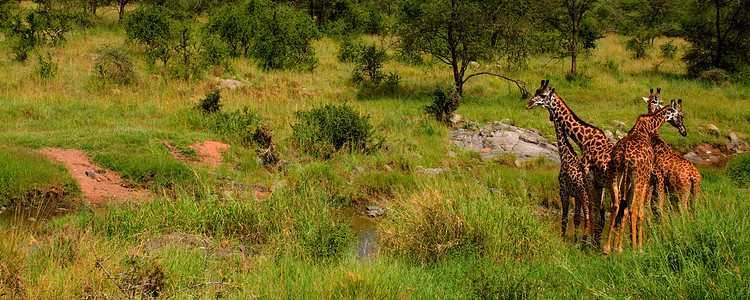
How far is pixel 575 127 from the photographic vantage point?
26.1ft

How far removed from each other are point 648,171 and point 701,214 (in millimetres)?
726

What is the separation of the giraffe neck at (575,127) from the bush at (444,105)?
7.37 metres

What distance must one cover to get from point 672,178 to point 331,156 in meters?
7.01

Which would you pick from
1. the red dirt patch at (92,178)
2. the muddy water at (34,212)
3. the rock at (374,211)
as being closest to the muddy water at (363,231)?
the rock at (374,211)

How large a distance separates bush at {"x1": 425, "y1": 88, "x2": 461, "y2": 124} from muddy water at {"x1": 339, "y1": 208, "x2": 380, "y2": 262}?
20.0 ft

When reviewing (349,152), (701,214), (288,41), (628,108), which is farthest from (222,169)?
(628,108)

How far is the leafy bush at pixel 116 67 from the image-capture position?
15977 millimetres

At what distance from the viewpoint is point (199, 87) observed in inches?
655

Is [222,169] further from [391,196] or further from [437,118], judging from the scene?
[437,118]

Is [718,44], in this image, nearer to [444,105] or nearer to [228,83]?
[444,105]

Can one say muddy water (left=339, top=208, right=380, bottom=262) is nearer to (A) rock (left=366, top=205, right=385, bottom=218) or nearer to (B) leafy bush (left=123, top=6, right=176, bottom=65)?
(A) rock (left=366, top=205, right=385, bottom=218)

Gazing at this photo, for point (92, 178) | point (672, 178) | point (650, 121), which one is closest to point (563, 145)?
point (650, 121)

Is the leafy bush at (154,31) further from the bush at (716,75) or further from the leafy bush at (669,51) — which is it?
the leafy bush at (669,51)

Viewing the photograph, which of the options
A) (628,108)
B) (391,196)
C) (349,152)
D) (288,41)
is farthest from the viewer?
(288,41)
